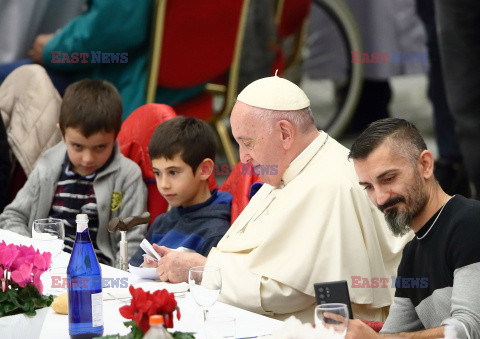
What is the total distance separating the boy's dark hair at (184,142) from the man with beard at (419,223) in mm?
1203

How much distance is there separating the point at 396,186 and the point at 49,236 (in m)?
1.30

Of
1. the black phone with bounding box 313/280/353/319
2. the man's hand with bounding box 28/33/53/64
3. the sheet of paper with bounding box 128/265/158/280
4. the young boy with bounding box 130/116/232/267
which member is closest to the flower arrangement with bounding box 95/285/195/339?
the black phone with bounding box 313/280/353/319

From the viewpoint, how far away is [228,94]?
6344 mm

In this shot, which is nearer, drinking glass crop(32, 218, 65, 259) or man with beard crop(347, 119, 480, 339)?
man with beard crop(347, 119, 480, 339)

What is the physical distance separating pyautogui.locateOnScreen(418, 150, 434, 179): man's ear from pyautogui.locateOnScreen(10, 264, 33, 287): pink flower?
1.20 m

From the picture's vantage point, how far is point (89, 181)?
15.1 ft

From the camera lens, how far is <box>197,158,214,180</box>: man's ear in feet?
13.6

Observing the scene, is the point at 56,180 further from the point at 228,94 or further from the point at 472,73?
the point at 472,73

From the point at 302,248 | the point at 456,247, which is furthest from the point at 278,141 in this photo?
the point at 456,247

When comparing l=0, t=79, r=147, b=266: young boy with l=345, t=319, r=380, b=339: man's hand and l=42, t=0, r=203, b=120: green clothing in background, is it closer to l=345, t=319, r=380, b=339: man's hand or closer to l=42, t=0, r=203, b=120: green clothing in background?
l=42, t=0, r=203, b=120: green clothing in background

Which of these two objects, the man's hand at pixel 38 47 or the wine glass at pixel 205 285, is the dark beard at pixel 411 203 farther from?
the man's hand at pixel 38 47

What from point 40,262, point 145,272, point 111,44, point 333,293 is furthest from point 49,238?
point 111,44

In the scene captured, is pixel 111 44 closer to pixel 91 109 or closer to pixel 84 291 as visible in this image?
pixel 91 109

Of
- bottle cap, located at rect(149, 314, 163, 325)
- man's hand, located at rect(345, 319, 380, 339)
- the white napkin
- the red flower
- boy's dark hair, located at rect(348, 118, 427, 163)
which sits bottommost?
man's hand, located at rect(345, 319, 380, 339)
